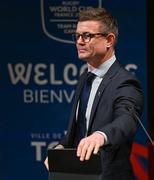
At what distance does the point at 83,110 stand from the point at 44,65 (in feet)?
6.01

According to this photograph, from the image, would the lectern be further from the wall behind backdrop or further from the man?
the wall behind backdrop

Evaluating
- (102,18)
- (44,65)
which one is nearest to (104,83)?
(102,18)

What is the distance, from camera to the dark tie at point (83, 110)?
3.06 m

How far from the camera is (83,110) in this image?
308 centimetres

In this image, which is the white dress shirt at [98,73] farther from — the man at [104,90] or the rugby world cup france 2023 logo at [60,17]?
the rugby world cup france 2023 logo at [60,17]

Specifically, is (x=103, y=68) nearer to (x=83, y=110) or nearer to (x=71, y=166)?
(x=83, y=110)

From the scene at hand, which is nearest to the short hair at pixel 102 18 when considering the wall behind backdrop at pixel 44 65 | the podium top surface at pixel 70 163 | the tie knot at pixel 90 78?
the tie knot at pixel 90 78

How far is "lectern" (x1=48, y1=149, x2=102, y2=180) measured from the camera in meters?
2.45

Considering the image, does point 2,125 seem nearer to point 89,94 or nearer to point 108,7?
point 108,7

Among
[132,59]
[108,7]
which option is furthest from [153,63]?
[108,7]

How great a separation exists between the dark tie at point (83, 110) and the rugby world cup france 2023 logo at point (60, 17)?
1.70 meters

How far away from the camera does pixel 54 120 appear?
16.2 feet

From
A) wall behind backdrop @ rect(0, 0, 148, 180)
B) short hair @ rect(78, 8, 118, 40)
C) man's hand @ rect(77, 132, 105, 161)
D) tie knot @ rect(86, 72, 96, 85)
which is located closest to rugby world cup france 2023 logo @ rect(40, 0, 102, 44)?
wall behind backdrop @ rect(0, 0, 148, 180)

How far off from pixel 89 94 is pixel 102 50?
0.77 feet
